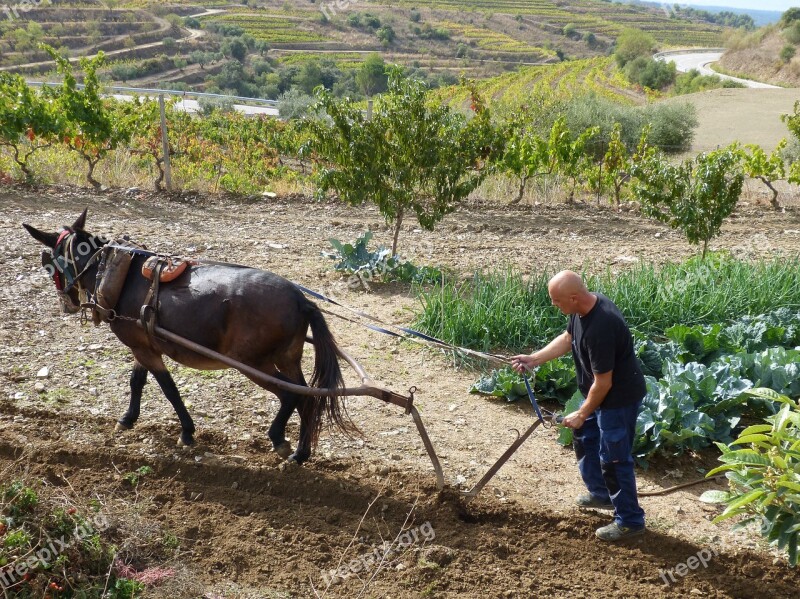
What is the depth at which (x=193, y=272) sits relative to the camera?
473cm

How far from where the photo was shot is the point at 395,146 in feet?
29.5

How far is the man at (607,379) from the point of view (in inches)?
150

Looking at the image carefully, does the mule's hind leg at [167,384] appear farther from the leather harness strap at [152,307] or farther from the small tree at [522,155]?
the small tree at [522,155]

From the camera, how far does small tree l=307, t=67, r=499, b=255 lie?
8.77 m

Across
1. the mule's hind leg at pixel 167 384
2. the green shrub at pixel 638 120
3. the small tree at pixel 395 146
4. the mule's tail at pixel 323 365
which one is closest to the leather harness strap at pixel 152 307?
the mule's hind leg at pixel 167 384

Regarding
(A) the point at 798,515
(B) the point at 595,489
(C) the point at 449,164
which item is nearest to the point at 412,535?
(B) the point at 595,489

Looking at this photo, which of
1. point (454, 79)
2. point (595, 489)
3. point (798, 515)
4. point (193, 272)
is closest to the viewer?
point (798, 515)

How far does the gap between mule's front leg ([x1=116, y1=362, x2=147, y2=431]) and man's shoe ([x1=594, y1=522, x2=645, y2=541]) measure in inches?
125

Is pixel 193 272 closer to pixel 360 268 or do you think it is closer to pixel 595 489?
pixel 595 489

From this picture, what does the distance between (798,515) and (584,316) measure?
4.60 ft

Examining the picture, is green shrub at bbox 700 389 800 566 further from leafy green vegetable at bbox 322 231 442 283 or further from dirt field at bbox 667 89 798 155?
dirt field at bbox 667 89 798 155

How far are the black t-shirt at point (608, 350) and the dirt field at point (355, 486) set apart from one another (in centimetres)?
87

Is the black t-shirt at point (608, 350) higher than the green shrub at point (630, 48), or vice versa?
the green shrub at point (630, 48)

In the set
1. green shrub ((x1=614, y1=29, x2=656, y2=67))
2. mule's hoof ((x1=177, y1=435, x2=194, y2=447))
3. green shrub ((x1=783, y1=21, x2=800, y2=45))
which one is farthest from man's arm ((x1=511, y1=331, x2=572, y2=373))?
green shrub ((x1=783, y1=21, x2=800, y2=45))
